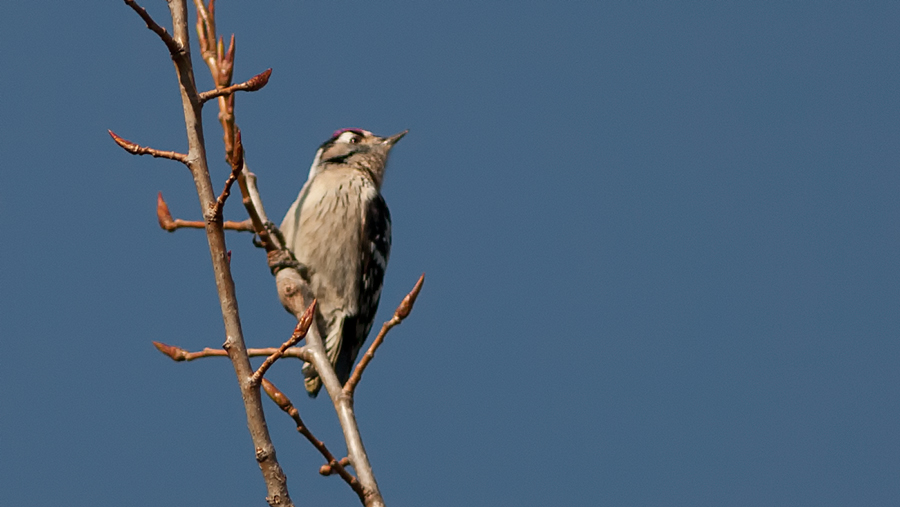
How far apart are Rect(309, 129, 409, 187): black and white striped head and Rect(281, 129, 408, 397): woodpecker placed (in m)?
0.09

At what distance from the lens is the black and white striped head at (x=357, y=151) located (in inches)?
273

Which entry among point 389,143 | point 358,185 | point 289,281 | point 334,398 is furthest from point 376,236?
point 334,398

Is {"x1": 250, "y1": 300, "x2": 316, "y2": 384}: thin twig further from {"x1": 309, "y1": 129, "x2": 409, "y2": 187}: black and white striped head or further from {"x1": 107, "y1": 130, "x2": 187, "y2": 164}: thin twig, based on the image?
{"x1": 309, "y1": 129, "x2": 409, "y2": 187}: black and white striped head

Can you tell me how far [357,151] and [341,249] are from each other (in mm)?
1150

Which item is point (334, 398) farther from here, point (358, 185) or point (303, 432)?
point (358, 185)

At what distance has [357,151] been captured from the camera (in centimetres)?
702

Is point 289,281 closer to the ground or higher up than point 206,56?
closer to the ground

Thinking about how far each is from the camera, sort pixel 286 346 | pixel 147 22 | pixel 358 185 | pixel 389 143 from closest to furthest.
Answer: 1. pixel 147 22
2. pixel 286 346
3. pixel 358 185
4. pixel 389 143

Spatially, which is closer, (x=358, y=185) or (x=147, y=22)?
(x=147, y=22)

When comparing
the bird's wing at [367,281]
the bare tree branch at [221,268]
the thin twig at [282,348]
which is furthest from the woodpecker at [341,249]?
the bare tree branch at [221,268]

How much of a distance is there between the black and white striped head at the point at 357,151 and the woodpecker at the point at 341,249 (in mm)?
91

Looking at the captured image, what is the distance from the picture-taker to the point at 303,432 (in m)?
Result: 2.81

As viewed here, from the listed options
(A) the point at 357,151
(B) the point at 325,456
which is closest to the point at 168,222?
(B) the point at 325,456

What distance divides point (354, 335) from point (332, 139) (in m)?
1.81
